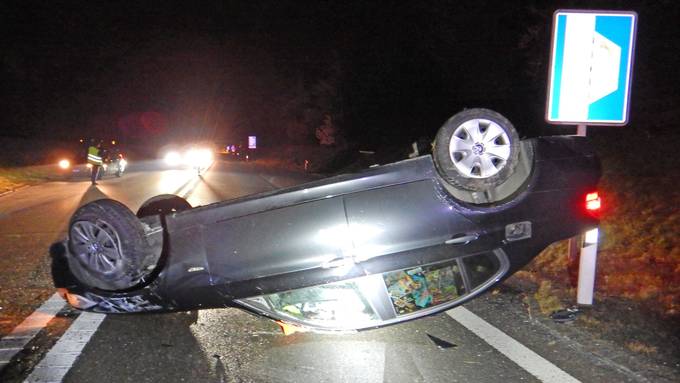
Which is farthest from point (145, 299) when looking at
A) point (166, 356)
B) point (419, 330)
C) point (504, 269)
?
point (504, 269)

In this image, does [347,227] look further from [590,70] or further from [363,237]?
[590,70]

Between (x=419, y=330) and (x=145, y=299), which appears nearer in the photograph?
(x=145, y=299)

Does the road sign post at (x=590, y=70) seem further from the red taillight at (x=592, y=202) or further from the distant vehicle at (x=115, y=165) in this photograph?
the distant vehicle at (x=115, y=165)

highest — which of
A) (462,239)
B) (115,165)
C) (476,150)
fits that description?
(476,150)

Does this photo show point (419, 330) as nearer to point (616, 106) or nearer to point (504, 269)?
point (504, 269)

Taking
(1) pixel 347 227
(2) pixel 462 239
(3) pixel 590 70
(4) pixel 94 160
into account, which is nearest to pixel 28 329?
(1) pixel 347 227

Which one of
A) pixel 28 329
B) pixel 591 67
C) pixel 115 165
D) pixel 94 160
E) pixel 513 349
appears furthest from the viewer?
pixel 115 165

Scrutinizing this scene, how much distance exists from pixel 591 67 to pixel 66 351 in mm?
5068

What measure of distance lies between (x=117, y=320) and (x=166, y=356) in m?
1.05

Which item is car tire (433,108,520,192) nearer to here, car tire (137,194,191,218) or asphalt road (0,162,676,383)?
asphalt road (0,162,676,383)

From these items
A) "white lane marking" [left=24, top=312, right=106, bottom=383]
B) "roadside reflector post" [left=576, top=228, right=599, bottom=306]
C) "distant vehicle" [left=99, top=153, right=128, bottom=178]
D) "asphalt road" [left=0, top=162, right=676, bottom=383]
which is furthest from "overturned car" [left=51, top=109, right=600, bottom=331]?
"distant vehicle" [left=99, top=153, right=128, bottom=178]

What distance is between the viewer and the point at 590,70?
16.8ft

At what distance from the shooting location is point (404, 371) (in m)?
4.05

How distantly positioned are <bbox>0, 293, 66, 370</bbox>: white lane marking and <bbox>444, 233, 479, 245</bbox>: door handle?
11.1 ft
